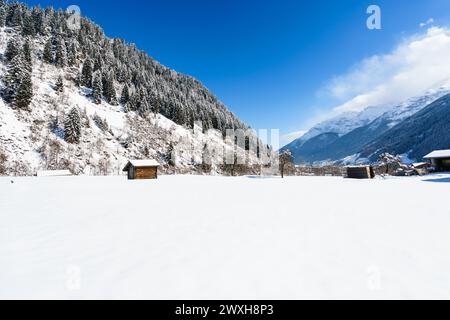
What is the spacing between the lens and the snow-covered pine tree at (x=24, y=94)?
56.5 m

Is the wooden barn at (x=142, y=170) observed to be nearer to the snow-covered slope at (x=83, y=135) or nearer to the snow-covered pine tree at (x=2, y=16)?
the snow-covered slope at (x=83, y=135)

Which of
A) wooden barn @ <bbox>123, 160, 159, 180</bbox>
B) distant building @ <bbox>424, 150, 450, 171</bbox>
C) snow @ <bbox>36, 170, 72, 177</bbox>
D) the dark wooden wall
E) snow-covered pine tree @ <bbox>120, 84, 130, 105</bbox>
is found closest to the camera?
wooden barn @ <bbox>123, 160, 159, 180</bbox>

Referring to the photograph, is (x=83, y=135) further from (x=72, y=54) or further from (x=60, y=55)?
(x=72, y=54)

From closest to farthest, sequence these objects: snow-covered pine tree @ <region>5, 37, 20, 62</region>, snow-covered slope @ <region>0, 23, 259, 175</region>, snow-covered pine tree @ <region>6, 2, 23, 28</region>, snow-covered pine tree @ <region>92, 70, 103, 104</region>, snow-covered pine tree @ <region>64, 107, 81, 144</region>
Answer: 1. snow-covered slope @ <region>0, 23, 259, 175</region>
2. snow-covered pine tree @ <region>64, 107, 81, 144</region>
3. snow-covered pine tree @ <region>5, 37, 20, 62</region>
4. snow-covered pine tree @ <region>92, 70, 103, 104</region>
5. snow-covered pine tree @ <region>6, 2, 23, 28</region>

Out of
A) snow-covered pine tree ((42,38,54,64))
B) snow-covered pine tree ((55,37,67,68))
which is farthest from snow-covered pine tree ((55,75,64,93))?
snow-covered pine tree ((55,37,67,68))

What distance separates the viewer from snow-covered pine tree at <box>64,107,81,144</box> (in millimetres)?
59469

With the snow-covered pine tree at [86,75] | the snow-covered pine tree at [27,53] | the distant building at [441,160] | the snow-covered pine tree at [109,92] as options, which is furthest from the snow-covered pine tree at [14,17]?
the distant building at [441,160]

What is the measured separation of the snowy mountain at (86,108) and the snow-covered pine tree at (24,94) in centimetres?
21

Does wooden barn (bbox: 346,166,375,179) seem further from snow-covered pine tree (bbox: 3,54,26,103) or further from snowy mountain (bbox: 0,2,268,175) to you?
snow-covered pine tree (bbox: 3,54,26,103)

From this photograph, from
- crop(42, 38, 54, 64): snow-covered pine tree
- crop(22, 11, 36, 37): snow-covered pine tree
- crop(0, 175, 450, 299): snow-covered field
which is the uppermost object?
crop(22, 11, 36, 37): snow-covered pine tree

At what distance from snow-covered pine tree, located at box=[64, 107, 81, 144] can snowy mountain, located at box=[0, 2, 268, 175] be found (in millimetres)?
244

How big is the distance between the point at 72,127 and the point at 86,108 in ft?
54.3
